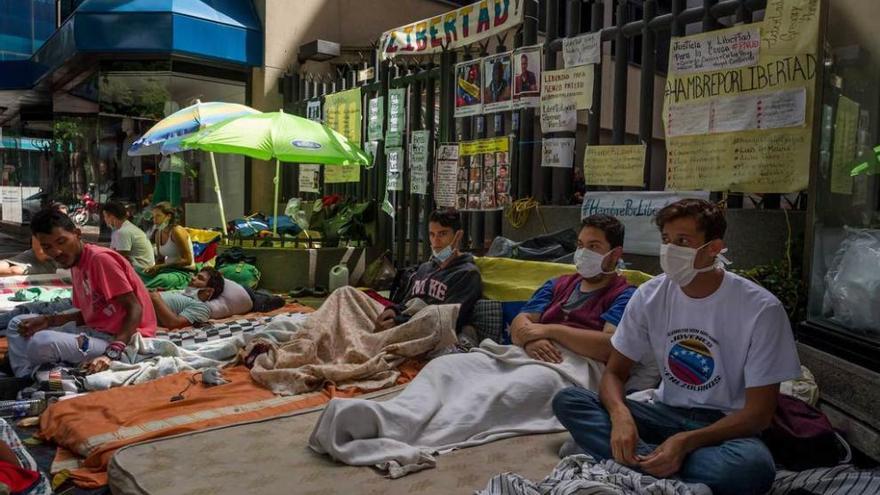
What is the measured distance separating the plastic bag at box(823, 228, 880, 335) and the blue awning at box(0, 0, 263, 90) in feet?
30.6

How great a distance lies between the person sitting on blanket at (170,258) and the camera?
695 cm

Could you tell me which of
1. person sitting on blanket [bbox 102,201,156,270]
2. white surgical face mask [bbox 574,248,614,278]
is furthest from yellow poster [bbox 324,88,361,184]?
white surgical face mask [bbox 574,248,614,278]

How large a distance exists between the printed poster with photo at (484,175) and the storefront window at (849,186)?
10.5 ft

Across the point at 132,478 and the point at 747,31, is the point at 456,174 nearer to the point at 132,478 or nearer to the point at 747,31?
the point at 747,31

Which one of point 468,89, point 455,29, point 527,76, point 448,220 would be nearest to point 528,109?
point 527,76

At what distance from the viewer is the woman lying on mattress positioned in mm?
2960

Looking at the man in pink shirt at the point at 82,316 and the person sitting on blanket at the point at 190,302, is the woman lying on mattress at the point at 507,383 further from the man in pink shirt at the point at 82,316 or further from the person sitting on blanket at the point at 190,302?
the person sitting on blanket at the point at 190,302

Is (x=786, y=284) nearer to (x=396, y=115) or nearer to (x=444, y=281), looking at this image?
(x=444, y=281)

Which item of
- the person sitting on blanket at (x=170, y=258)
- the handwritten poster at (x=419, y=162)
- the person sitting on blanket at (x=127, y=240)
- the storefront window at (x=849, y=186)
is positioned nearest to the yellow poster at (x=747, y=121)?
the storefront window at (x=849, y=186)

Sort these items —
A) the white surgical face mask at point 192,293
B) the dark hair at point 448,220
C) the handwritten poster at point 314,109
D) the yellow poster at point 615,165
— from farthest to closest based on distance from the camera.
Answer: the handwritten poster at point 314,109 < the white surgical face mask at point 192,293 < the yellow poster at point 615,165 < the dark hair at point 448,220

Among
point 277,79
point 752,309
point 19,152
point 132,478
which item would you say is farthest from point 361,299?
point 19,152

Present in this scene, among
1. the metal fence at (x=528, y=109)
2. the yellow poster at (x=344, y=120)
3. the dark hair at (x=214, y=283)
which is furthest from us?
the yellow poster at (x=344, y=120)

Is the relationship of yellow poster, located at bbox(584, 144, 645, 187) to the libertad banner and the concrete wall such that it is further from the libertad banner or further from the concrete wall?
the libertad banner

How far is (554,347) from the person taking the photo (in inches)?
141
